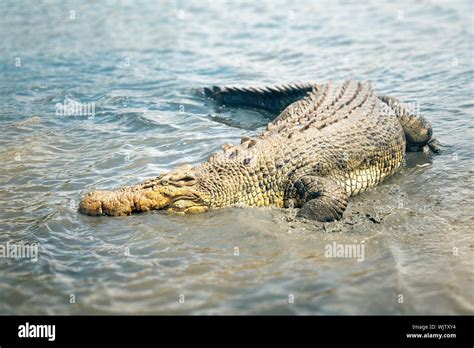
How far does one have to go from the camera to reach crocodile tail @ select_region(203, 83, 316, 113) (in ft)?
31.9

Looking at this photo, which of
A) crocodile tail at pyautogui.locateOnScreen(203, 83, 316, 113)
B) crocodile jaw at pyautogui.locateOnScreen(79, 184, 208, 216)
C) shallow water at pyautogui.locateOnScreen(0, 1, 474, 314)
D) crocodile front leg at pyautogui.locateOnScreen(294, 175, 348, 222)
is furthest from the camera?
crocodile tail at pyautogui.locateOnScreen(203, 83, 316, 113)

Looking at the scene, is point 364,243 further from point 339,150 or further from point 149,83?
point 149,83

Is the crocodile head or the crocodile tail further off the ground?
the crocodile tail

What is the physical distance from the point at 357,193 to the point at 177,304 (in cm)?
316

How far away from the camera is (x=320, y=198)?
609 centimetres

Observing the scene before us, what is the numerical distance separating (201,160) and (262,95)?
8.51ft

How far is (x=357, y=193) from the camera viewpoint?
22.7ft

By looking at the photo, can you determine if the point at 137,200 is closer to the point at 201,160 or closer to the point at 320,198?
the point at 320,198

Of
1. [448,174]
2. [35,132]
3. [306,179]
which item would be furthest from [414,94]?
[35,132]

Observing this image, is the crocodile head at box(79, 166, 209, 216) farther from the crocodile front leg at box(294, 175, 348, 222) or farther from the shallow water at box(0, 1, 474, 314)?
the crocodile front leg at box(294, 175, 348, 222)

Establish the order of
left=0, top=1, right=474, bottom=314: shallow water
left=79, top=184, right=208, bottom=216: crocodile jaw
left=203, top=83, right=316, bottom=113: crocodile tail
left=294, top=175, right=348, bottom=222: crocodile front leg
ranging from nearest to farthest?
left=0, top=1, right=474, bottom=314: shallow water < left=294, top=175, right=348, bottom=222: crocodile front leg < left=79, top=184, right=208, bottom=216: crocodile jaw < left=203, top=83, right=316, bottom=113: crocodile tail

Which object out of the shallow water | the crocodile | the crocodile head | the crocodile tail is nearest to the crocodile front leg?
the crocodile

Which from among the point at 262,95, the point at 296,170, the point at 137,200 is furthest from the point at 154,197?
the point at 262,95

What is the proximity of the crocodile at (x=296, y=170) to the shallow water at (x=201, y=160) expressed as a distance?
176mm
